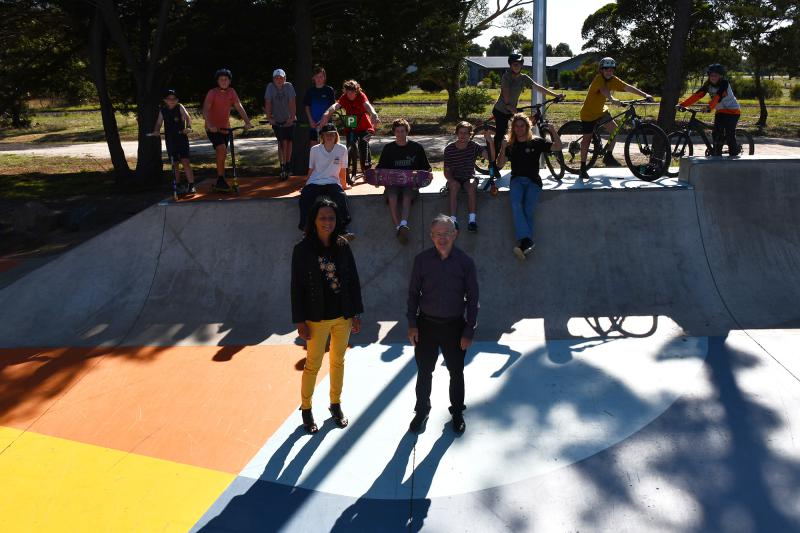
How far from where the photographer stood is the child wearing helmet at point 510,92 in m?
9.22

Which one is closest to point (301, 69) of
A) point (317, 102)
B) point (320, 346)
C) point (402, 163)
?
point (317, 102)

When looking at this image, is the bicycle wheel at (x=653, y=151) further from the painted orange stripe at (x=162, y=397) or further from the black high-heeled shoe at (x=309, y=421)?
the black high-heeled shoe at (x=309, y=421)

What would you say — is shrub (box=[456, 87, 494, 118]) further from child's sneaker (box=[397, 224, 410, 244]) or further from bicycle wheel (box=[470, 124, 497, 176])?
child's sneaker (box=[397, 224, 410, 244])

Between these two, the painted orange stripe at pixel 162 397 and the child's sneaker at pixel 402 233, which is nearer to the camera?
the painted orange stripe at pixel 162 397

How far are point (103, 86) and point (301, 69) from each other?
19.9 feet

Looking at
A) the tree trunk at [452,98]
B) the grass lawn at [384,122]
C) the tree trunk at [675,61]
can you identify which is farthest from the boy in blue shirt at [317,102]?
the tree trunk at [452,98]

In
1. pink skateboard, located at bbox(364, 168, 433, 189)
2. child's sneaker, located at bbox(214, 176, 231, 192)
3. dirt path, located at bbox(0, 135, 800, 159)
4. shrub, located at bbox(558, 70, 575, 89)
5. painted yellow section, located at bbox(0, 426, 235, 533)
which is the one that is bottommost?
painted yellow section, located at bbox(0, 426, 235, 533)

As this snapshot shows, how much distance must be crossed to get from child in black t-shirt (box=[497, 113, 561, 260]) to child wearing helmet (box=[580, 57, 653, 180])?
4.48 ft

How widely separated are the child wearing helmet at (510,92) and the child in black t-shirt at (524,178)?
58.0 inches

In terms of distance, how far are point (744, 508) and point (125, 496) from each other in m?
4.17

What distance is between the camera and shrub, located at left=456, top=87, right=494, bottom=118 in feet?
117

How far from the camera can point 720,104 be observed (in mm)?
9102

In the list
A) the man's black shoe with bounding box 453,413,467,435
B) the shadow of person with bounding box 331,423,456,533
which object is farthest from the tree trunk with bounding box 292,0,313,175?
the shadow of person with bounding box 331,423,456,533

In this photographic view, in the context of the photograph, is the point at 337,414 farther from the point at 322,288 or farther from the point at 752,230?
the point at 752,230
